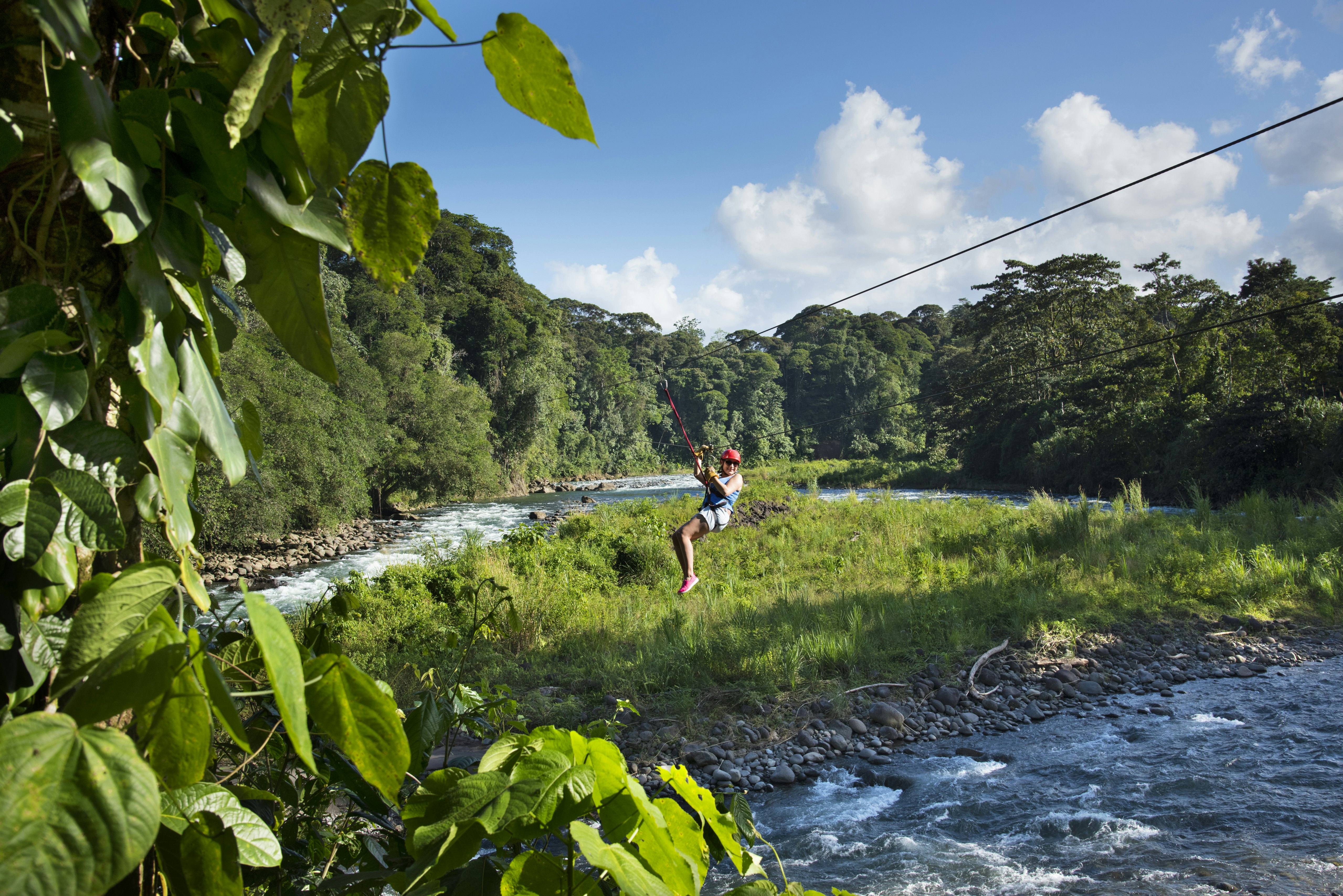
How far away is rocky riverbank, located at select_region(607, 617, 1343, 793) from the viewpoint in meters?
5.37

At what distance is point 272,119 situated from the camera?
0.48m

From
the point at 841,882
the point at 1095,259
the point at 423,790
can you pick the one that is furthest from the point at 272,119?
the point at 1095,259

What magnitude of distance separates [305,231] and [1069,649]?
820 cm

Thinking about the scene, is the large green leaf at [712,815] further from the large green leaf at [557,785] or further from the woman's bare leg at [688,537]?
the woman's bare leg at [688,537]

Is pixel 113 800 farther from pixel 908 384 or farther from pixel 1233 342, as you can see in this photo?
A: pixel 908 384

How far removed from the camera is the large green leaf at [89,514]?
1.27 ft

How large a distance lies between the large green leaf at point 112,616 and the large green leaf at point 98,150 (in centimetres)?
18

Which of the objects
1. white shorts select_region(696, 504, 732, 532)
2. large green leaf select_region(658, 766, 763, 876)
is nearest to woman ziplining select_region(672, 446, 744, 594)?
white shorts select_region(696, 504, 732, 532)

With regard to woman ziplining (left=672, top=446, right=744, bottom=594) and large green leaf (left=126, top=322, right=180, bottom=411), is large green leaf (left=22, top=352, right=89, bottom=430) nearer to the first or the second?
large green leaf (left=126, top=322, right=180, bottom=411)

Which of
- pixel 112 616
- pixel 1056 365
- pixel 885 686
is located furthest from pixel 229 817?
pixel 1056 365

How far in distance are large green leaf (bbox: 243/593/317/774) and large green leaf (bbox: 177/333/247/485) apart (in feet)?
0.60

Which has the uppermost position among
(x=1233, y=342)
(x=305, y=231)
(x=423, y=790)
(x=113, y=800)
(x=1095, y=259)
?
(x=1095, y=259)

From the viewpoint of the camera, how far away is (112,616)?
0.35 m

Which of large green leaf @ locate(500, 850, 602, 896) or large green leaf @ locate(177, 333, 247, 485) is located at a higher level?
large green leaf @ locate(177, 333, 247, 485)
